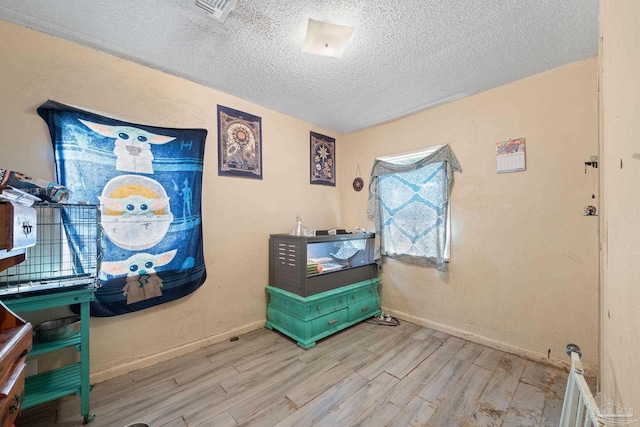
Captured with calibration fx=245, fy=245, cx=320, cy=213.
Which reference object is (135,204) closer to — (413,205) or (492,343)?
(413,205)

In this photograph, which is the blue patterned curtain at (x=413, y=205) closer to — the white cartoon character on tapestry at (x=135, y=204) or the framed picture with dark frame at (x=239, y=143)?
the framed picture with dark frame at (x=239, y=143)

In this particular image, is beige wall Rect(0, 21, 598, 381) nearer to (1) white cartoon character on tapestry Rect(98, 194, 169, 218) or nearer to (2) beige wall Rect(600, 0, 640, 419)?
(1) white cartoon character on tapestry Rect(98, 194, 169, 218)

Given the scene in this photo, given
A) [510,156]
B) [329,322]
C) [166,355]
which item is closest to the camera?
[166,355]

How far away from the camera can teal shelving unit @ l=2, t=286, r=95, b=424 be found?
127 cm

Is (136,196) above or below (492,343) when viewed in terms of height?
above

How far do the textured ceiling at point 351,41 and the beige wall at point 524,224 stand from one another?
0.85 feet

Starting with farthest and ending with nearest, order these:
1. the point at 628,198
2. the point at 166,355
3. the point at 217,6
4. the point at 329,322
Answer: the point at 329,322, the point at 166,355, the point at 217,6, the point at 628,198

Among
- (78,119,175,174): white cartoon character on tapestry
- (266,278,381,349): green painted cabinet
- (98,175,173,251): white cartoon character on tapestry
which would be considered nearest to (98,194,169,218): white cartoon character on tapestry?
(98,175,173,251): white cartoon character on tapestry

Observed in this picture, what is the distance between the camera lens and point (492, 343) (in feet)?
7.21

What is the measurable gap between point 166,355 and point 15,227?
1646 millimetres

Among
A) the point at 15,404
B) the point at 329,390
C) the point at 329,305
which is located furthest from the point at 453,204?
the point at 15,404

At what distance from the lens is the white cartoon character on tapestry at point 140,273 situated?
5.80 feet

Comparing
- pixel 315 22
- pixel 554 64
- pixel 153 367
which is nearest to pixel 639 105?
pixel 315 22

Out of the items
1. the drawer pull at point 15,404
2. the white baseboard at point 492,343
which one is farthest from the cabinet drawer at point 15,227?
the white baseboard at point 492,343
